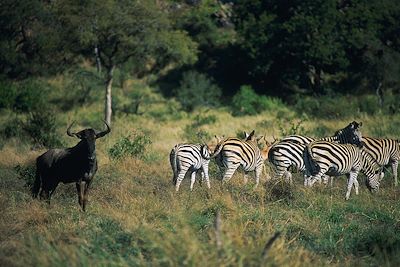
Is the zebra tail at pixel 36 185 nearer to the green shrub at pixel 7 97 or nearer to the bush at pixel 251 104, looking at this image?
the bush at pixel 251 104

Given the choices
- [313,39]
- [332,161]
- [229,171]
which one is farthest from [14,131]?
[313,39]

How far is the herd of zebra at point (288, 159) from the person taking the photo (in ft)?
37.3

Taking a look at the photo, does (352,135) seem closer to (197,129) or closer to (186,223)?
(186,223)

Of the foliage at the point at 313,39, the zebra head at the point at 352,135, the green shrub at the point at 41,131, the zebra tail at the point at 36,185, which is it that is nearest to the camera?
the zebra tail at the point at 36,185

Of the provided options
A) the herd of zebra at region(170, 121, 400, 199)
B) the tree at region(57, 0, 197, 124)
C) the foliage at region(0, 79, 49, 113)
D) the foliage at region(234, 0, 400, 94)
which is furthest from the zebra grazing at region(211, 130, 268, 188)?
the foliage at region(234, 0, 400, 94)

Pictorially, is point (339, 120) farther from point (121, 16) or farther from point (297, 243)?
point (297, 243)

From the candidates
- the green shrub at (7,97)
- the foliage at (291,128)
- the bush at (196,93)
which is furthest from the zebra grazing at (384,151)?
the green shrub at (7,97)

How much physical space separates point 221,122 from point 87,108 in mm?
8862

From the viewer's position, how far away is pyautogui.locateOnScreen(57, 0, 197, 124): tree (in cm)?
2578

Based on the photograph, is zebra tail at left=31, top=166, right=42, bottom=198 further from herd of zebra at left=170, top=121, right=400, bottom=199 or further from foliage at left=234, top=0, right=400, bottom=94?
foliage at left=234, top=0, right=400, bottom=94

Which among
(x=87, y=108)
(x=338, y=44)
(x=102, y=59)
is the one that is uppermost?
(x=338, y=44)

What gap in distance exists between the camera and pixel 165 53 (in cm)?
2892

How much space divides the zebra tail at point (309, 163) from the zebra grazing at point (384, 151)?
2861 millimetres

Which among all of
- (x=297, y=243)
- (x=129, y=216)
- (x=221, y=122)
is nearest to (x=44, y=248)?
(x=129, y=216)
